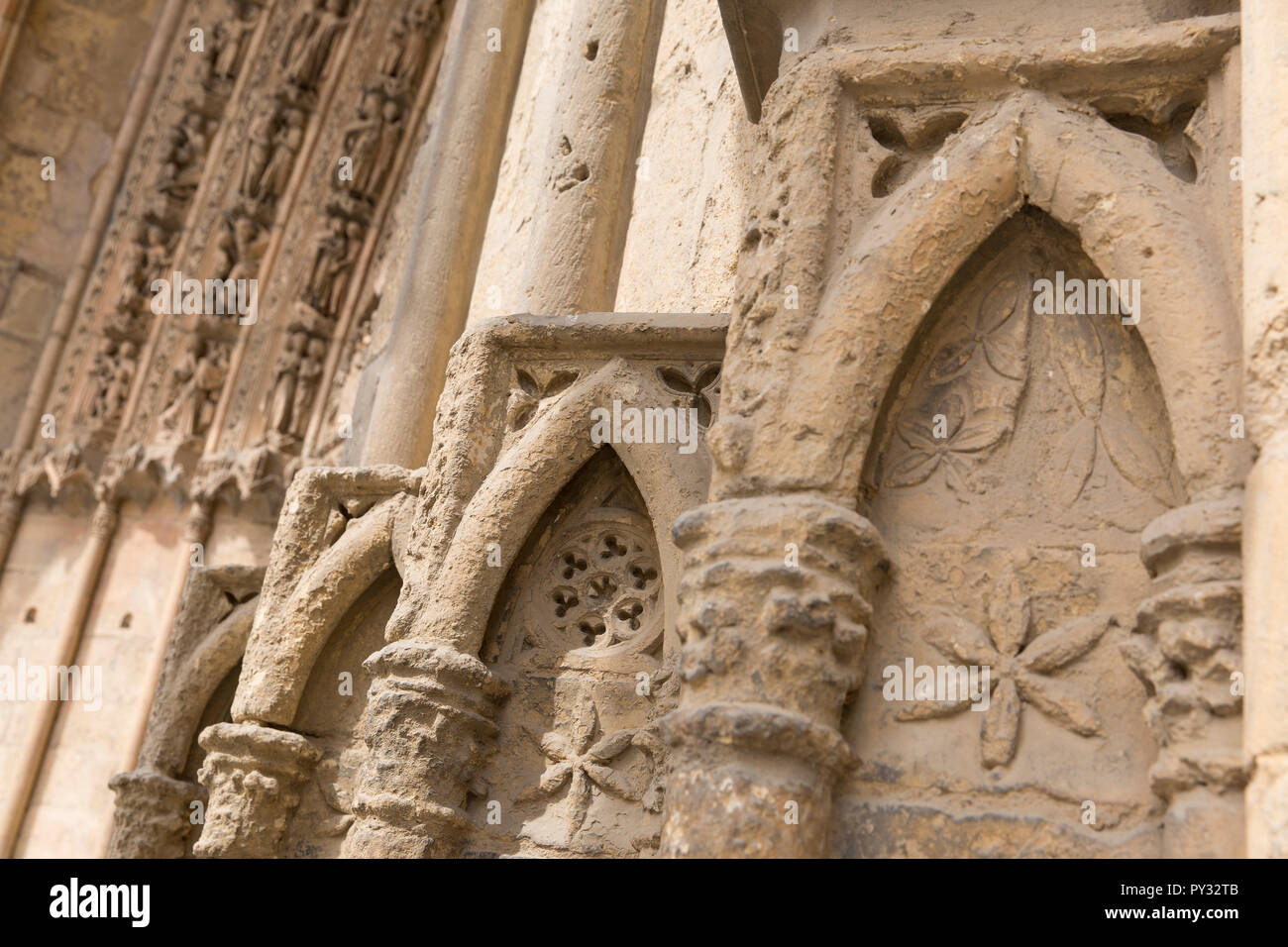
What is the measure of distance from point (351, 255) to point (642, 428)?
17.9ft

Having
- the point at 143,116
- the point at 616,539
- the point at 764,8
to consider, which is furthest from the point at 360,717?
the point at 143,116

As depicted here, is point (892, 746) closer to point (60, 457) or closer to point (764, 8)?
point (764, 8)

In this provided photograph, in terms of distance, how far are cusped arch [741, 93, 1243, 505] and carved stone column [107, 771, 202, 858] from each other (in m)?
2.71

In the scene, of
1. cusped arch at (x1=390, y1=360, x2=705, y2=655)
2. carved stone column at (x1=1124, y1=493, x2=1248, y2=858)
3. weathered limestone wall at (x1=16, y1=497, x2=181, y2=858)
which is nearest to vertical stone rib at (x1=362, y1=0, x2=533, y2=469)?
cusped arch at (x1=390, y1=360, x2=705, y2=655)

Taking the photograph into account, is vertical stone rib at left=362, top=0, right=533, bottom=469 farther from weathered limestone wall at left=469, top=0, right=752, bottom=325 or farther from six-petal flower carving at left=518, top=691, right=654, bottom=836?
six-petal flower carving at left=518, top=691, right=654, bottom=836

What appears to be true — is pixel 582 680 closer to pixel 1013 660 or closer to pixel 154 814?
pixel 1013 660

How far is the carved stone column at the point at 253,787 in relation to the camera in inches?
124

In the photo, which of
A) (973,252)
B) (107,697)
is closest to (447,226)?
(973,252)

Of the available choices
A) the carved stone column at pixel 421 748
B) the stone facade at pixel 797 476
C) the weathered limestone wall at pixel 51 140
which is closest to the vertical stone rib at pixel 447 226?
the stone facade at pixel 797 476

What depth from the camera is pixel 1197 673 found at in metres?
1.66

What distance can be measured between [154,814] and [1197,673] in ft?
10.8

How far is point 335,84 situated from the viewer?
27.0 ft

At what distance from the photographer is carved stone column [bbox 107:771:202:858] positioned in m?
3.99

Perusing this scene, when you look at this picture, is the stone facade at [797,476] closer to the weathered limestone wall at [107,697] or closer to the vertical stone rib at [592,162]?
the vertical stone rib at [592,162]
